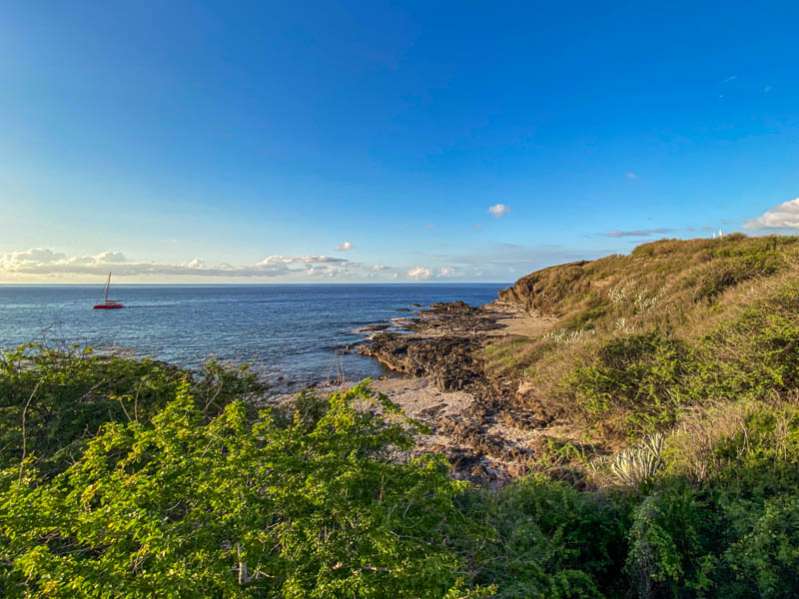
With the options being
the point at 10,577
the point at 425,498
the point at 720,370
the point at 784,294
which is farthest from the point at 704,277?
the point at 10,577

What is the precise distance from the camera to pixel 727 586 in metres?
4.36

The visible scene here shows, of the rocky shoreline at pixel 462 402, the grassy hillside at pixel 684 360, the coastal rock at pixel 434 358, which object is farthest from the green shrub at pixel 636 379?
the coastal rock at pixel 434 358

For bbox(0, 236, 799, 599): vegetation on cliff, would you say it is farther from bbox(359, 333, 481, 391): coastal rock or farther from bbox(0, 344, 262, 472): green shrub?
bbox(359, 333, 481, 391): coastal rock

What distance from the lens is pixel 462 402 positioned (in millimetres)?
14469

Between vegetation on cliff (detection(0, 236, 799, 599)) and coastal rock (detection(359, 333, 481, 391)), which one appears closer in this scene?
vegetation on cliff (detection(0, 236, 799, 599))

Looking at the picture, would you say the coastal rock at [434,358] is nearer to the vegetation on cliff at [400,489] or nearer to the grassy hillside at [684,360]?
the grassy hillside at [684,360]

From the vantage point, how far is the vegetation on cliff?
2.90 meters

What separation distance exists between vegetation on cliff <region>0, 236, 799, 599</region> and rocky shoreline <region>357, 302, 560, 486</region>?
120cm

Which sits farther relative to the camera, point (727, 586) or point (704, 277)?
point (704, 277)

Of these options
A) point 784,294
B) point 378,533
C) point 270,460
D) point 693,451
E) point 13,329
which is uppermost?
point 784,294

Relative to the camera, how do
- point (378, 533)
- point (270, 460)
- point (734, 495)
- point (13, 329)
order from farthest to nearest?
point (13, 329) < point (734, 495) < point (270, 460) < point (378, 533)

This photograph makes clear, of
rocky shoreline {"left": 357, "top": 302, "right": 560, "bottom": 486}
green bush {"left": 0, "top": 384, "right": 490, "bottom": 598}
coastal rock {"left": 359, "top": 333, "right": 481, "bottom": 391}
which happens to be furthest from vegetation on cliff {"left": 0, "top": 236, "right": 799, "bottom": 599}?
coastal rock {"left": 359, "top": 333, "right": 481, "bottom": 391}

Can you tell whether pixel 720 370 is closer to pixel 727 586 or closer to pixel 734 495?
pixel 734 495

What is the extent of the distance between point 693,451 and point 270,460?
698cm
